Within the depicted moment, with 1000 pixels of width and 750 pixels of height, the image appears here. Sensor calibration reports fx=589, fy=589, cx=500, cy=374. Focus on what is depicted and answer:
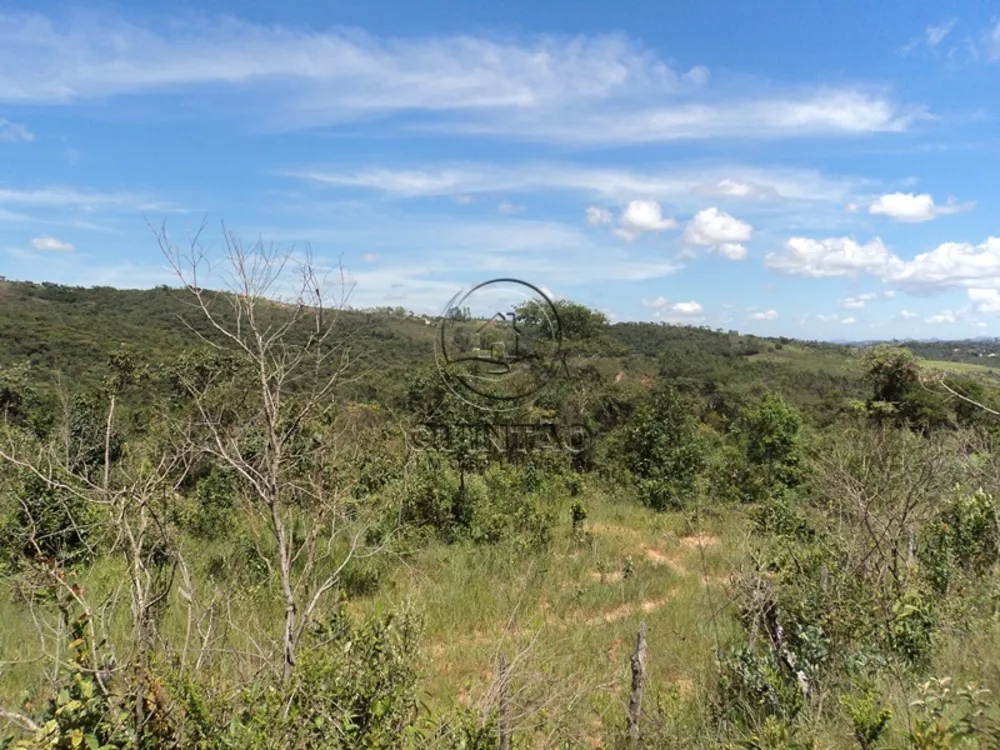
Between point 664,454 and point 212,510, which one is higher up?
point 664,454

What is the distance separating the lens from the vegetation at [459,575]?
2.35 meters

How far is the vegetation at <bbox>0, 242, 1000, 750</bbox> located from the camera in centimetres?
235

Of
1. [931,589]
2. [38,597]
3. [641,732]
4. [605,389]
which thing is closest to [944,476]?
[931,589]

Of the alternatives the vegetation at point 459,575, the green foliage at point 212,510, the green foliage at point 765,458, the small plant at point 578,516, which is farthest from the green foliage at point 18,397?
the green foliage at point 765,458

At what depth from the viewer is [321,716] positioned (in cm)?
222

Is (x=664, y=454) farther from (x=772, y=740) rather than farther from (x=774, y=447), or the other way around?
(x=772, y=740)

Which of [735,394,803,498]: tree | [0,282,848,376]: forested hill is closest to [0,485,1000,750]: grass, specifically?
[735,394,803,498]: tree

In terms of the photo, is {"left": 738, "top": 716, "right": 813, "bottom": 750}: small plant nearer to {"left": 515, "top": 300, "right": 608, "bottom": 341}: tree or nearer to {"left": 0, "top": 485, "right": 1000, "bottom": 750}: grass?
{"left": 0, "top": 485, "right": 1000, "bottom": 750}: grass

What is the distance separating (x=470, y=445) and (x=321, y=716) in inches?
310

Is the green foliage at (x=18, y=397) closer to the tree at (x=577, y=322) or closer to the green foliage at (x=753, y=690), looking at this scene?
the tree at (x=577, y=322)

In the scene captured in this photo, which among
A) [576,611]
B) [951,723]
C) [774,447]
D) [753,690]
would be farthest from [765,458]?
[951,723]

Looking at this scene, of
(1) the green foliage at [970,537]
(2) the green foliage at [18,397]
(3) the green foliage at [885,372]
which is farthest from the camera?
(3) the green foliage at [885,372]

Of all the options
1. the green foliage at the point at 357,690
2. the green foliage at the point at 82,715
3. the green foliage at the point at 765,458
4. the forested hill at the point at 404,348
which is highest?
the forested hill at the point at 404,348

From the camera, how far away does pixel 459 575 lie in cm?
698
